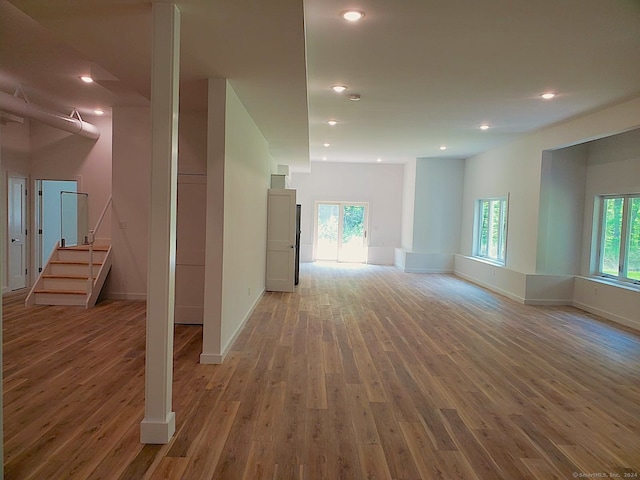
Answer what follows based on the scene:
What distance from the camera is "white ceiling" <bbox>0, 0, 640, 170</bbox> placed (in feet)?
9.30

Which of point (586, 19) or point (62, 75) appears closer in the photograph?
point (586, 19)

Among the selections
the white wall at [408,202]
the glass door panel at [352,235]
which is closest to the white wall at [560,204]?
the white wall at [408,202]

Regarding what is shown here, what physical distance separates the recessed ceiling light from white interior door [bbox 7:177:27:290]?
681cm

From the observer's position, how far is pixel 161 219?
8.67 feet

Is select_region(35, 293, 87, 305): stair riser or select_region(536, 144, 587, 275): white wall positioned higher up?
select_region(536, 144, 587, 275): white wall

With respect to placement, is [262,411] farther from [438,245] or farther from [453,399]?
[438,245]

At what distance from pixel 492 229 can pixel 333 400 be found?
24.8 ft

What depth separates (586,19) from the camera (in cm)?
326

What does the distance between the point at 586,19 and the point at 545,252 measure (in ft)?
16.1

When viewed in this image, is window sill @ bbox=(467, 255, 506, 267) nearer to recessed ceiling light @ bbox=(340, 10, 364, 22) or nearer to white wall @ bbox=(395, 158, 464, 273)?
white wall @ bbox=(395, 158, 464, 273)

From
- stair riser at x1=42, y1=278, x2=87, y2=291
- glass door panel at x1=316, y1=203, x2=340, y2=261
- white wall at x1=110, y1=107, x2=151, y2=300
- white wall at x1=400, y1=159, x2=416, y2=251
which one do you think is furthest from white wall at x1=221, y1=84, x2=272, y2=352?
glass door panel at x1=316, y1=203, x2=340, y2=261

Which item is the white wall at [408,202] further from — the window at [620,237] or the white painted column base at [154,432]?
the white painted column base at [154,432]

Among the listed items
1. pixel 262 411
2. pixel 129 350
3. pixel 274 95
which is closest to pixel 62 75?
pixel 274 95

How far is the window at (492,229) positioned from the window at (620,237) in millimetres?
1834
